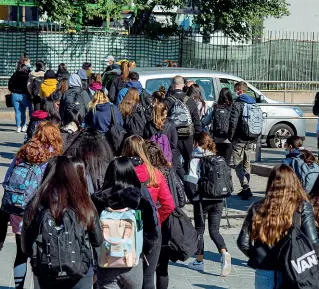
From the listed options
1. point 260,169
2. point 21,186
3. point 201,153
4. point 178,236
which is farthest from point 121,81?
point 21,186

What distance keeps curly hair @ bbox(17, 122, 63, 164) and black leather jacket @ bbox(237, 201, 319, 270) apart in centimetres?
208

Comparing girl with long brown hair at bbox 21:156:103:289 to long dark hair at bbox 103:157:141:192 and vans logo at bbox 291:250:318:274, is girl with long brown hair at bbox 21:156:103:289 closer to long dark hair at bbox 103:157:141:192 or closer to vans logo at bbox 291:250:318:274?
long dark hair at bbox 103:157:141:192

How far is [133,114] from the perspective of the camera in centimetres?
1115

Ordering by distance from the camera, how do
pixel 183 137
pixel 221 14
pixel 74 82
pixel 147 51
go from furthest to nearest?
pixel 221 14 < pixel 147 51 < pixel 74 82 < pixel 183 137

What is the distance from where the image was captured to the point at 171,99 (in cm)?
1177

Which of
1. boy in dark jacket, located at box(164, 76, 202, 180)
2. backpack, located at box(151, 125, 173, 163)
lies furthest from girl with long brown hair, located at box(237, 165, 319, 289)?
boy in dark jacket, located at box(164, 76, 202, 180)

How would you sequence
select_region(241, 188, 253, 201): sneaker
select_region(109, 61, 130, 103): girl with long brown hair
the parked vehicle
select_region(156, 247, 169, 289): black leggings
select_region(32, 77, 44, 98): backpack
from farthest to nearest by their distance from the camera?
select_region(32, 77, 44, 98): backpack → the parked vehicle → select_region(109, 61, 130, 103): girl with long brown hair → select_region(241, 188, 253, 201): sneaker → select_region(156, 247, 169, 289): black leggings

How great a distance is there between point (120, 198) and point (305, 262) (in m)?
1.35

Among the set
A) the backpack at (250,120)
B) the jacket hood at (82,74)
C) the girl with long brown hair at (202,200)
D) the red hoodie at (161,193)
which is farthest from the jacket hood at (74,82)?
the red hoodie at (161,193)

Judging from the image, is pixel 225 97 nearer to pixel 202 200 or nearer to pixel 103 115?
pixel 103 115

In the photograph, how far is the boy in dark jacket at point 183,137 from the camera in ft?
38.4

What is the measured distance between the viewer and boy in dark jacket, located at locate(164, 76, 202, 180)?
11711 millimetres

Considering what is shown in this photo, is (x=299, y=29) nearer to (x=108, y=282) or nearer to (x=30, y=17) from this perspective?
(x=30, y=17)

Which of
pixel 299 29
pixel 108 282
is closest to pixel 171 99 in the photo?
pixel 108 282
